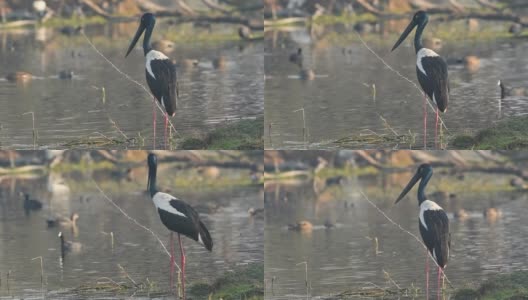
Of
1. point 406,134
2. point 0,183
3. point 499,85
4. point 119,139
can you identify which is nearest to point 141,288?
point 119,139

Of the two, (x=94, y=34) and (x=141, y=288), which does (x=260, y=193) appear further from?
(x=94, y=34)

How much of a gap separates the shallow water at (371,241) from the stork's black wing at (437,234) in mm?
519

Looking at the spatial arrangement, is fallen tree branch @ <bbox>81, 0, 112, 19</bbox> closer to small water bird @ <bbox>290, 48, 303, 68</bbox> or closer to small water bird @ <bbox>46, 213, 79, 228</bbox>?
small water bird @ <bbox>290, 48, 303, 68</bbox>

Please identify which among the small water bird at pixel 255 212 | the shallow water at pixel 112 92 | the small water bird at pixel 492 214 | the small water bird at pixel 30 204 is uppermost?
the shallow water at pixel 112 92

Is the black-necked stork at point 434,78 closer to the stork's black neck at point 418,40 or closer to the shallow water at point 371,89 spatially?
the stork's black neck at point 418,40

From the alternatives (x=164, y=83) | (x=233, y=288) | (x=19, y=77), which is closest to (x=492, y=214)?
(x=164, y=83)

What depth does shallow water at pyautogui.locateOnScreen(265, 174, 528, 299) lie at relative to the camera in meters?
17.6

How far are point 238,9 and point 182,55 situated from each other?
275cm

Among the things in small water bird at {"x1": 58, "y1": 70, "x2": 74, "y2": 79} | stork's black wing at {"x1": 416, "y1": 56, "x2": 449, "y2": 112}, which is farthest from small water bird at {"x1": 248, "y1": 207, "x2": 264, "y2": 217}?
small water bird at {"x1": 58, "y1": 70, "x2": 74, "y2": 79}

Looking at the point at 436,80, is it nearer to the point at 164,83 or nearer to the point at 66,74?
the point at 164,83

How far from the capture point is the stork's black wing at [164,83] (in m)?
18.5

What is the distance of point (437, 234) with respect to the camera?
16.8m

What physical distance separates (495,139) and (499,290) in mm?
3313

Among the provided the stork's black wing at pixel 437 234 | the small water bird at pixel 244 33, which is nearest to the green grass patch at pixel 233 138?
the stork's black wing at pixel 437 234
